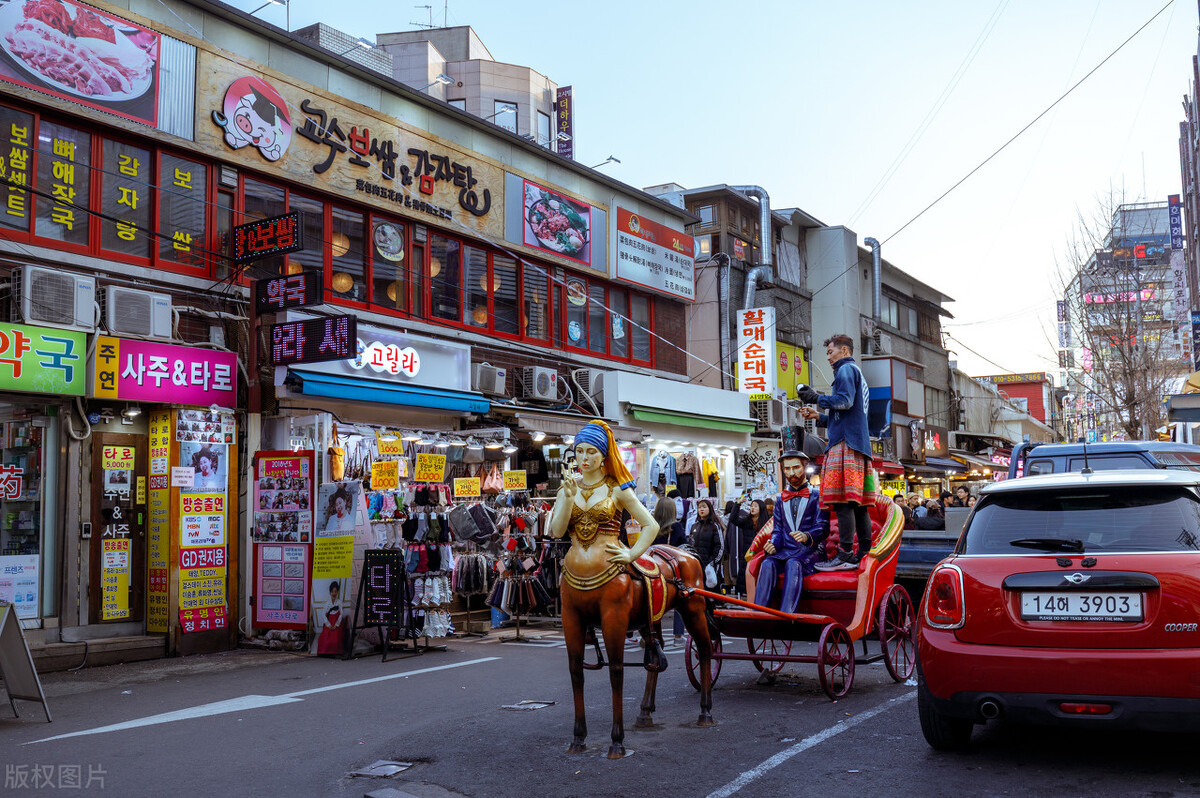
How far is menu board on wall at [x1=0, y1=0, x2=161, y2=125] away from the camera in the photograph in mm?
11625

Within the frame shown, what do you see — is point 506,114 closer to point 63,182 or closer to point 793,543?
point 63,182

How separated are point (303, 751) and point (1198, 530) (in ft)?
19.6

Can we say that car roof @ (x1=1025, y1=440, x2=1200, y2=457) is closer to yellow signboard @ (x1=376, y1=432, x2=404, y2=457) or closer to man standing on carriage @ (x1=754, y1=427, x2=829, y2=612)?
man standing on carriage @ (x1=754, y1=427, x2=829, y2=612)

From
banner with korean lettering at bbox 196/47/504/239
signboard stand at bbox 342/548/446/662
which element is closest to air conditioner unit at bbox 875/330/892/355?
banner with korean lettering at bbox 196/47/504/239

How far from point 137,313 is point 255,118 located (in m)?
3.75

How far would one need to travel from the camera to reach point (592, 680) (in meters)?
9.75

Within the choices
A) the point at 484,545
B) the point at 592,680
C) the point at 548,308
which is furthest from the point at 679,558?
the point at 548,308

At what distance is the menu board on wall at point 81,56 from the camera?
458 inches

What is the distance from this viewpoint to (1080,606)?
532 centimetres

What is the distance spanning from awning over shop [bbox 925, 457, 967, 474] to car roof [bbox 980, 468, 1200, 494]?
36.1 m

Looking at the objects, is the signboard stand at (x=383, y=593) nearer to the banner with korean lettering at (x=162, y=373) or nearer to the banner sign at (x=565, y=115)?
the banner with korean lettering at (x=162, y=373)

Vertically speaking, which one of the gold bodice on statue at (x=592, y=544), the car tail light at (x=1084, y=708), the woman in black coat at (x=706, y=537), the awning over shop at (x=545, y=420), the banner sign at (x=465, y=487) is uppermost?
the awning over shop at (x=545, y=420)

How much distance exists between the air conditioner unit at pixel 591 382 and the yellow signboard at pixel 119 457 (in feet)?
30.6

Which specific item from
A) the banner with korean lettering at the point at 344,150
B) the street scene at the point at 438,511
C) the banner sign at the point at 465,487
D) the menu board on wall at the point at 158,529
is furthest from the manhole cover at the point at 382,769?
the banner with korean lettering at the point at 344,150
